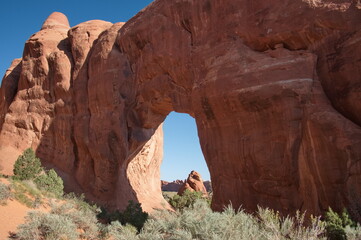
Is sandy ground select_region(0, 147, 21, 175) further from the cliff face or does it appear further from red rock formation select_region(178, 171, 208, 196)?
red rock formation select_region(178, 171, 208, 196)

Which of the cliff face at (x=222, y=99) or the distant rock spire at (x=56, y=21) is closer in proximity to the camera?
the cliff face at (x=222, y=99)

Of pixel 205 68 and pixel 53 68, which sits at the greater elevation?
pixel 53 68

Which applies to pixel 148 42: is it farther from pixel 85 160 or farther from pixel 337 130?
pixel 337 130

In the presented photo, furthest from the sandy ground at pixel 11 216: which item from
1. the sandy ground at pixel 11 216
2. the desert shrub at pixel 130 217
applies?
the desert shrub at pixel 130 217

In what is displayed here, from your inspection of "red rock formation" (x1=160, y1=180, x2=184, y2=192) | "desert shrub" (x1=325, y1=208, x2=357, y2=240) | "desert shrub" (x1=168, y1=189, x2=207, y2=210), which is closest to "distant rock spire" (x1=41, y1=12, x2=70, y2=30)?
"desert shrub" (x1=168, y1=189, x2=207, y2=210)

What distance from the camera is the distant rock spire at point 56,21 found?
2500 centimetres

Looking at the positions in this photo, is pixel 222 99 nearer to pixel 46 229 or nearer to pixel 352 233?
pixel 352 233

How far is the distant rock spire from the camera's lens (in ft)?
82.0

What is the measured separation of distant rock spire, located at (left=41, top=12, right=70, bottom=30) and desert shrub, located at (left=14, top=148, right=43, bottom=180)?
13046mm

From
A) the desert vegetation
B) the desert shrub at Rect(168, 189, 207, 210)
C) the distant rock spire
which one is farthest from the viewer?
the desert shrub at Rect(168, 189, 207, 210)

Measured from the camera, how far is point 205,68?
41.1ft

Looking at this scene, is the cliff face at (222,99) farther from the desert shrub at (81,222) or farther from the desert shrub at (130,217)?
the desert shrub at (81,222)

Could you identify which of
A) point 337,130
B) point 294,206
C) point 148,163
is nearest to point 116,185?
point 148,163

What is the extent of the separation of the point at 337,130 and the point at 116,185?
42.6 ft
